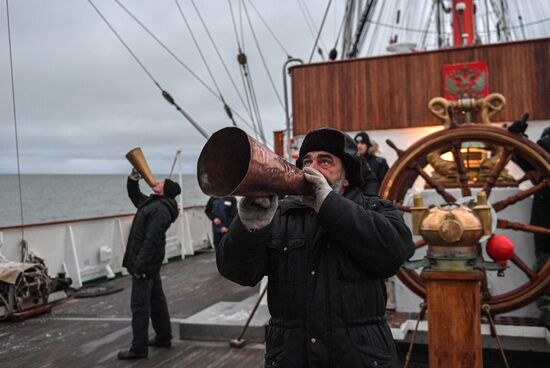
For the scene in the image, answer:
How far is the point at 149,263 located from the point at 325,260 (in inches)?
101

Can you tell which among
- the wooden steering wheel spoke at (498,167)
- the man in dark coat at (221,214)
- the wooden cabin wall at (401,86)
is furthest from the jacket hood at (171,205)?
the man in dark coat at (221,214)

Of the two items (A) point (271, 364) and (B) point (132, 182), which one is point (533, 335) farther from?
(B) point (132, 182)

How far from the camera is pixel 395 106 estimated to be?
624 centimetres

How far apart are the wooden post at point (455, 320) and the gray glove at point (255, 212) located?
110 cm

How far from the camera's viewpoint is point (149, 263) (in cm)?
386

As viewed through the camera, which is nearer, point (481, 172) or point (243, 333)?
point (481, 172)

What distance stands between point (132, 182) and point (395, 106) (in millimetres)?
3338

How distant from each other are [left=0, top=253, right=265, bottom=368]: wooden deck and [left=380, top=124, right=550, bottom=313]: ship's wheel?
156 cm

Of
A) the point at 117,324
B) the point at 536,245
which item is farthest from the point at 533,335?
the point at 117,324

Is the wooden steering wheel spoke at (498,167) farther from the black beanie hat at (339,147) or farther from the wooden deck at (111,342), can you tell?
the black beanie hat at (339,147)

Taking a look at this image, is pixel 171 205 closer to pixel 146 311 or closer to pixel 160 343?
pixel 146 311

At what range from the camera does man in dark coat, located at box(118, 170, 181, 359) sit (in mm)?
3830

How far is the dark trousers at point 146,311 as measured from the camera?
150 inches

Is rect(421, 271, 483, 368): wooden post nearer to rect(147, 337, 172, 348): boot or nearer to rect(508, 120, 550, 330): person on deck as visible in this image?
rect(508, 120, 550, 330): person on deck
